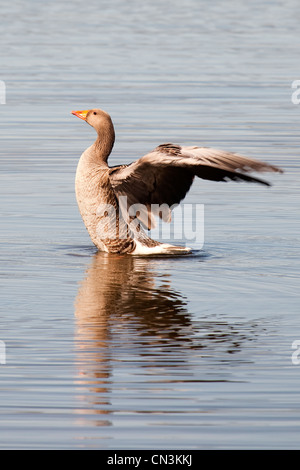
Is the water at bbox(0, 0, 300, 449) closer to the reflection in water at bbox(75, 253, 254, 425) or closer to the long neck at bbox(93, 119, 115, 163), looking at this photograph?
the reflection in water at bbox(75, 253, 254, 425)

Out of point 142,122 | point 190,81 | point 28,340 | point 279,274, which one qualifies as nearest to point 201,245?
point 279,274

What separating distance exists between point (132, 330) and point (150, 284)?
1.69m

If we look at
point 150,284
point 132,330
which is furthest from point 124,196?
point 132,330

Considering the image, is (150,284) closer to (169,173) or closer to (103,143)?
(169,173)

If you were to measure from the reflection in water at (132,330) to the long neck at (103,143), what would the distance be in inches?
60.5

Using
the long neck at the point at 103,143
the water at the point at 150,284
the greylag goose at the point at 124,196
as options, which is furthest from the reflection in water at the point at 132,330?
the long neck at the point at 103,143

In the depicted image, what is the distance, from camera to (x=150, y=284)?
9.93 metres

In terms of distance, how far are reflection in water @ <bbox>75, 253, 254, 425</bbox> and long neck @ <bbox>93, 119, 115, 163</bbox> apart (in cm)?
154

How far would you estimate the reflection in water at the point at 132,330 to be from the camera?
7297mm

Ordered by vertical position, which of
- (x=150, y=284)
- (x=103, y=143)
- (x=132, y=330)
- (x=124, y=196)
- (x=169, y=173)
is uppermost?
(x=103, y=143)

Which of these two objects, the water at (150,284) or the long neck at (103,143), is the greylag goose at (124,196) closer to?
the long neck at (103,143)
